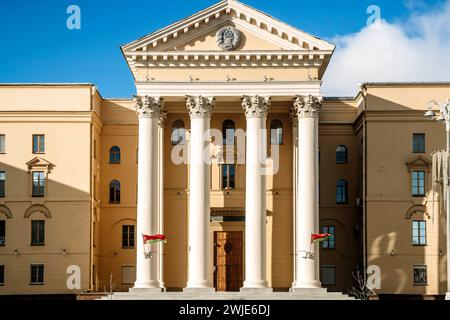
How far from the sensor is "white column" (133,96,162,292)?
54.7m

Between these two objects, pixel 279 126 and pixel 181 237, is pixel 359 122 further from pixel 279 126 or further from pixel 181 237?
pixel 181 237

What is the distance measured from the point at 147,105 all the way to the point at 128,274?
12935 millimetres

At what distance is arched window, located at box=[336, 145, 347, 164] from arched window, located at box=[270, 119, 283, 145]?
5287 mm

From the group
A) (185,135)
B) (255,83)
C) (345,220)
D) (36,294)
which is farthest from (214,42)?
(36,294)

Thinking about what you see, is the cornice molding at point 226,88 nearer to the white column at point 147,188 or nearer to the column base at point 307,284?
the white column at point 147,188

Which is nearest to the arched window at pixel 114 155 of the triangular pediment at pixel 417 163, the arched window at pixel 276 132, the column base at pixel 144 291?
the arched window at pixel 276 132

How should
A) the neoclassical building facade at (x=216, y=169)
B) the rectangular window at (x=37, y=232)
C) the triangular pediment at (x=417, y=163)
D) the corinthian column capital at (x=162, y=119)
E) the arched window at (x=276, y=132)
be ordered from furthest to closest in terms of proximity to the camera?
the arched window at (x=276, y=132)
the triangular pediment at (x=417, y=163)
the rectangular window at (x=37, y=232)
the corinthian column capital at (x=162, y=119)
the neoclassical building facade at (x=216, y=169)

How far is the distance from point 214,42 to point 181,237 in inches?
528

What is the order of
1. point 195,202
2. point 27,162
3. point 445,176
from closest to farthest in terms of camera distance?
1. point 445,176
2. point 195,202
3. point 27,162

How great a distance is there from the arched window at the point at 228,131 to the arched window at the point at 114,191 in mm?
8444

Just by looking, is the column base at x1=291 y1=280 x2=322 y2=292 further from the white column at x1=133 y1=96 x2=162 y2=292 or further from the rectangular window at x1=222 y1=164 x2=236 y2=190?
the rectangular window at x1=222 y1=164 x2=236 y2=190

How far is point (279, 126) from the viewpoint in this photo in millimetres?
60375

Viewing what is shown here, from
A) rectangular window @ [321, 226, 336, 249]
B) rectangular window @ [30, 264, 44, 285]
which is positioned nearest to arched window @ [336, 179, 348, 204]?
rectangular window @ [321, 226, 336, 249]

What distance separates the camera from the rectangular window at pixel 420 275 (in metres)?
58.7
